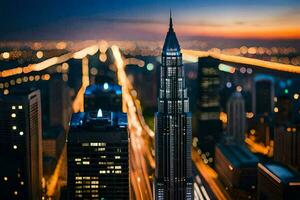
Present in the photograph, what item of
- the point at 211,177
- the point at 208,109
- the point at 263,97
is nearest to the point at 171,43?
the point at 211,177

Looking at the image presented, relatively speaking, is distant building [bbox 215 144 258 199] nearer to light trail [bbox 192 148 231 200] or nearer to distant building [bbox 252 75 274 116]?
light trail [bbox 192 148 231 200]

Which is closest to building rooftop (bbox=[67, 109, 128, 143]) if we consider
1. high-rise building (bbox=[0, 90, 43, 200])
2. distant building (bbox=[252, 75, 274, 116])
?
high-rise building (bbox=[0, 90, 43, 200])

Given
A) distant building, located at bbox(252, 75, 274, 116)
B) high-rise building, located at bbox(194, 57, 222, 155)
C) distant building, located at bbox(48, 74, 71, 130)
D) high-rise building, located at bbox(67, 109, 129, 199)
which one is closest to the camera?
high-rise building, located at bbox(67, 109, 129, 199)

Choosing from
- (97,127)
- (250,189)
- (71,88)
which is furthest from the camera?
(71,88)

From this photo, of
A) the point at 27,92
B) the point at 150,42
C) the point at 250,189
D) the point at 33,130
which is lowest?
the point at 250,189

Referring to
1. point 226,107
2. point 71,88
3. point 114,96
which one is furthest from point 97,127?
point 226,107

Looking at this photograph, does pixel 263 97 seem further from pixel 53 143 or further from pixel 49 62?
pixel 49 62

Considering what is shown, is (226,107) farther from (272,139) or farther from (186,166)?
(186,166)

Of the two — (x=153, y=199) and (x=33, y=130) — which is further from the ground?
(x=33, y=130)
